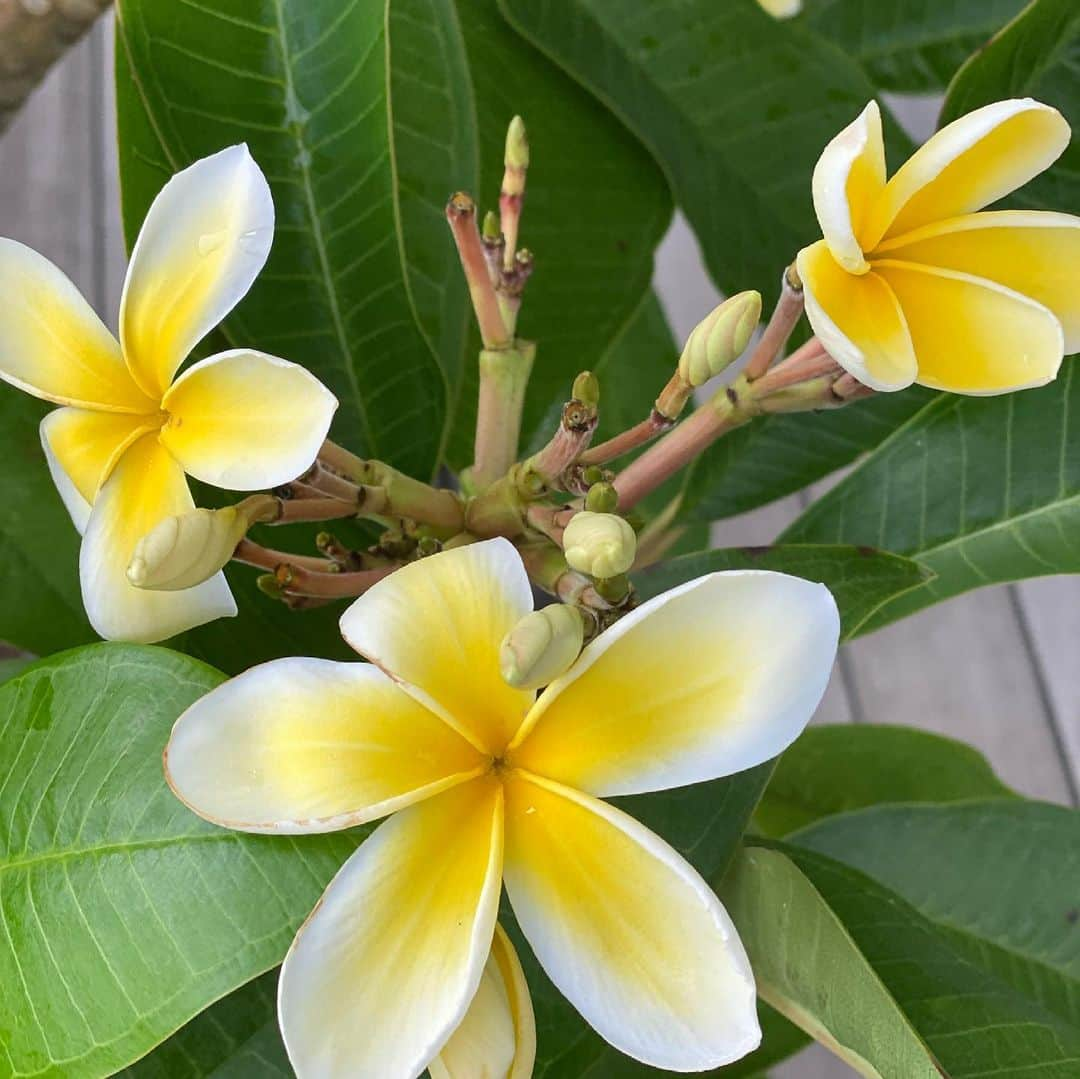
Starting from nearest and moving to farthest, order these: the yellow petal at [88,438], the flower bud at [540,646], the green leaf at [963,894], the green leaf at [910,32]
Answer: the flower bud at [540,646] < the yellow petal at [88,438] < the green leaf at [963,894] < the green leaf at [910,32]

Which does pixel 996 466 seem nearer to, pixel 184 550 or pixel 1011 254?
pixel 1011 254

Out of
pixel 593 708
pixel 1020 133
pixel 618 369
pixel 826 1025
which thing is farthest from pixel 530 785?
pixel 618 369

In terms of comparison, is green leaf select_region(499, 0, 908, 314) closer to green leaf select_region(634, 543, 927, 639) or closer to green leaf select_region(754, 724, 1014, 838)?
green leaf select_region(634, 543, 927, 639)

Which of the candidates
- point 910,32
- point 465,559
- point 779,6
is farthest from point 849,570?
point 910,32

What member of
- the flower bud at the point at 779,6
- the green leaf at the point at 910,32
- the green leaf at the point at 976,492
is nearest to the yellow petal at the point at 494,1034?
the green leaf at the point at 976,492

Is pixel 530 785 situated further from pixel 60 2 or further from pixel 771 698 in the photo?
pixel 60 2

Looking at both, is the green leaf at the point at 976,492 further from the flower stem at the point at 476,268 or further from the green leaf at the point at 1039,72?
the flower stem at the point at 476,268

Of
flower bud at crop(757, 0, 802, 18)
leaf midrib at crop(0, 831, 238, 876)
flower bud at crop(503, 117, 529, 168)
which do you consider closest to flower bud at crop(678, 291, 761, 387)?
flower bud at crop(503, 117, 529, 168)
